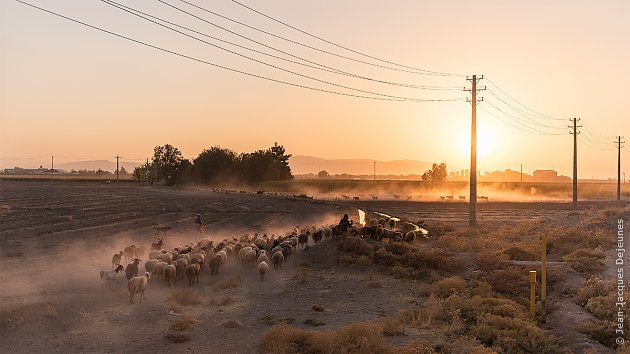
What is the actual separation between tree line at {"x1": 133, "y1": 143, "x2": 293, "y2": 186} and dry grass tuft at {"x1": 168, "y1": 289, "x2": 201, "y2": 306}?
399 feet

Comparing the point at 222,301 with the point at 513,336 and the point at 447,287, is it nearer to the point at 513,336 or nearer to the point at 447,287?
the point at 447,287

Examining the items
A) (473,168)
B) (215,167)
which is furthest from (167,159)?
(473,168)

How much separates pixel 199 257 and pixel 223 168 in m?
120

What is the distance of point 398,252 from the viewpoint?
28016 millimetres

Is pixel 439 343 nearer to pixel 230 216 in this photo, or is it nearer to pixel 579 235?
pixel 579 235

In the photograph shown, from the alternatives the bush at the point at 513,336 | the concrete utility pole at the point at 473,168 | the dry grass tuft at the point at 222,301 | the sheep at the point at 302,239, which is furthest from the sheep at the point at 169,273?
the concrete utility pole at the point at 473,168

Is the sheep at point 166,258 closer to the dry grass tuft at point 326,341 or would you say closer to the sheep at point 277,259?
the sheep at point 277,259

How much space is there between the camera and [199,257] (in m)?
23.3

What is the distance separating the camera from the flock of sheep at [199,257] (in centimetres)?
2022

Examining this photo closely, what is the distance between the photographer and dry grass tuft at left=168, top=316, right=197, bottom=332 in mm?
15289

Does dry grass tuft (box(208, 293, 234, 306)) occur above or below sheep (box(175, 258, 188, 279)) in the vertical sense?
below

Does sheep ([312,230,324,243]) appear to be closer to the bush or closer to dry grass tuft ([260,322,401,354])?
the bush

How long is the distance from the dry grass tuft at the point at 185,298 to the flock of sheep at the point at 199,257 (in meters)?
1.05

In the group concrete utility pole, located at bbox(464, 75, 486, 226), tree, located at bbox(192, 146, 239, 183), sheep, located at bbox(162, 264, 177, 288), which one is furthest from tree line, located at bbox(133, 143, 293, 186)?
sheep, located at bbox(162, 264, 177, 288)
